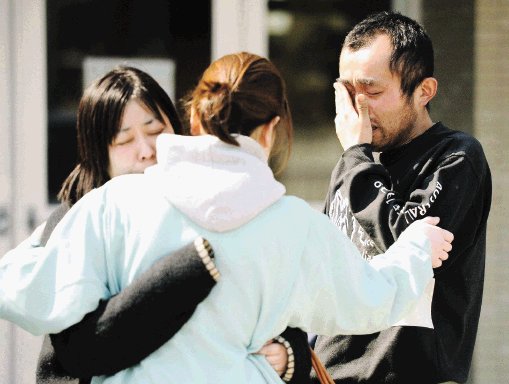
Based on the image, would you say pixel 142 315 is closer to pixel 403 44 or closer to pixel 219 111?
pixel 219 111

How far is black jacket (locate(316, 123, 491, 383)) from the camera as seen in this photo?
2.35 metres

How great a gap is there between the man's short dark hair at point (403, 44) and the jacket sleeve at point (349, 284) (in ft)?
2.14

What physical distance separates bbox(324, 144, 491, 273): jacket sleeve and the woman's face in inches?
21.2

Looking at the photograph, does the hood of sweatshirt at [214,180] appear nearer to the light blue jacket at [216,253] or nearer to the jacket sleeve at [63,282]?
the light blue jacket at [216,253]

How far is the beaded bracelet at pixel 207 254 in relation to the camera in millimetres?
1800

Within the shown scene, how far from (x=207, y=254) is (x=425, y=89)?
42.4 inches

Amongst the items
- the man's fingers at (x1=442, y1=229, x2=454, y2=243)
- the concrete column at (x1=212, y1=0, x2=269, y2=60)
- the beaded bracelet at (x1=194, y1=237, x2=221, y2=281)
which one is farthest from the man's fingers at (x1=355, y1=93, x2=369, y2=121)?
the concrete column at (x1=212, y1=0, x2=269, y2=60)

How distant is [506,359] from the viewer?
486 cm

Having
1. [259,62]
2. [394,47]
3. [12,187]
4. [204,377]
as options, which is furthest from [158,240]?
[12,187]

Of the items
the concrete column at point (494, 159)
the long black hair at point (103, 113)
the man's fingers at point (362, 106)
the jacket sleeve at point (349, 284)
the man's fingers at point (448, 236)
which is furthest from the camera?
the concrete column at point (494, 159)

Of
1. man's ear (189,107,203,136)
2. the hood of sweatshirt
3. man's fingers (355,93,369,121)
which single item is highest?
man's ear (189,107,203,136)

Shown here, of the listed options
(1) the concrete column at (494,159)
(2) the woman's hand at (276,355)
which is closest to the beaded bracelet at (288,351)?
(2) the woman's hand at (276,355)

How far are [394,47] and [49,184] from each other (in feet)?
7.73

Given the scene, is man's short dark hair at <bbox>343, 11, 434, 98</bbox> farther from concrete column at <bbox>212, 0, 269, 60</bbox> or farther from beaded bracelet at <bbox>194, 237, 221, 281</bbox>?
concrete column at <bbox>212, 0, 269, 60</bbox>
